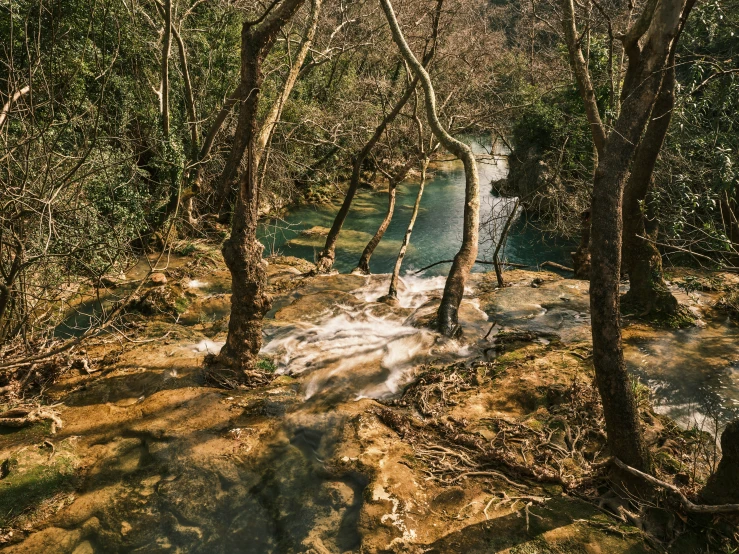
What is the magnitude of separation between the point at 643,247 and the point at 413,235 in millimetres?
11074

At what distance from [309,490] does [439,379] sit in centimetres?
265

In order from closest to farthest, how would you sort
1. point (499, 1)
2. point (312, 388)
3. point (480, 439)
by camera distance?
1. point (480, 439)
2. point (312, 388)
3. point (499, 1)

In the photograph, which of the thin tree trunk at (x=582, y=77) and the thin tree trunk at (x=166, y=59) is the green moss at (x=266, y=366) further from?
the thin tree trunk at (x=166, y=59)

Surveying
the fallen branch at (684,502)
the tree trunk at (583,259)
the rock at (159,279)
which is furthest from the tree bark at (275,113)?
the tree trunk at (583,259)

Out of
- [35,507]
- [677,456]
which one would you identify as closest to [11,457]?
[35,507]

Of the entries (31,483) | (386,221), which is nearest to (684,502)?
(31,483)

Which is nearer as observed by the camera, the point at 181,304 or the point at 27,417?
the point at 27,417

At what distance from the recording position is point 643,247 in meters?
8.60

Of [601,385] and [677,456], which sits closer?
[601,385]

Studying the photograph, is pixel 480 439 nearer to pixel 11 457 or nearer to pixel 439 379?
pixel 439 379

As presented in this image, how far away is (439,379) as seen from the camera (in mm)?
6824

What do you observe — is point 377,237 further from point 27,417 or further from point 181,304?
point 27,417

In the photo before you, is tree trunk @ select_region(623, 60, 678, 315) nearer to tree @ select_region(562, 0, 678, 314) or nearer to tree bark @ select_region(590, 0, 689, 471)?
tree @ select_region(562, 0, 678, 314)

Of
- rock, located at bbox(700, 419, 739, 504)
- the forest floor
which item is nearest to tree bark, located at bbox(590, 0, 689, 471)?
rock, located at bbox(700, 419, 739, 504)
